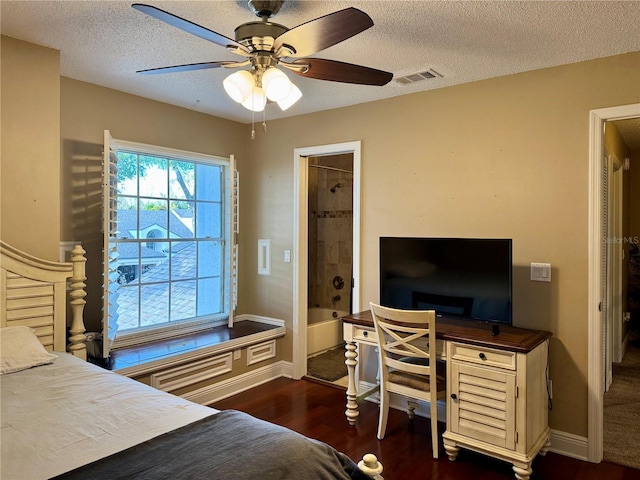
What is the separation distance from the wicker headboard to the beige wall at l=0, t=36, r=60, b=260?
11cm

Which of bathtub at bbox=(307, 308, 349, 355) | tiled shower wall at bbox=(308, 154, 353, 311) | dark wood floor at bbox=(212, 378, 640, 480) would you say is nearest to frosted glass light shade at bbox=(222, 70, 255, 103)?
dark wood floor at bbox=(212, 378, 640, 480)

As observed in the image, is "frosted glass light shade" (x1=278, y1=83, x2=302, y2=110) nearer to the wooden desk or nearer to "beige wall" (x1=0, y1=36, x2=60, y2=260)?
"beige wall" (x1=0, y1=36, x2=60, y2=260)

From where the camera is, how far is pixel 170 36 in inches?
96.0

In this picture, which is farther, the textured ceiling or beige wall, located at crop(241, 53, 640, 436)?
beige wall, located at crop(241, 53, 640, 436)

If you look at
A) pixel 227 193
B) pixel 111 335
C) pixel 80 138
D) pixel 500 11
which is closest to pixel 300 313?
pixel 227 193

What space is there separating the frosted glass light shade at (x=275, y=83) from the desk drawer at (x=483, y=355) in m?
1.84

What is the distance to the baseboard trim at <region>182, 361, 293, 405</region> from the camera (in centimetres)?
357

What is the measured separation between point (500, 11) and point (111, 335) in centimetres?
319

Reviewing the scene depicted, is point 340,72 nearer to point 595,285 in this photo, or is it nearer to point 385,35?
point 385,35

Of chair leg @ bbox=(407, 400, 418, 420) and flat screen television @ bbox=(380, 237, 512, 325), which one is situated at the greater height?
flat screen television @ bbox=(380, 237, 512, 325)

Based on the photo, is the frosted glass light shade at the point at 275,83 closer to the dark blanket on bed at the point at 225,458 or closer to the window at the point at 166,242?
the dark blanket on bed at the point at 225,458

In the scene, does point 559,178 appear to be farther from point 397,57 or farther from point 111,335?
point 111,335

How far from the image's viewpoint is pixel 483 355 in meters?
2.62

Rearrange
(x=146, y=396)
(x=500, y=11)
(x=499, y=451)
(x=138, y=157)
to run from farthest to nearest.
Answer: (x=138, y=157) < (x=499, y=451) < (x=500, y=11) < (x=146, y=396)
